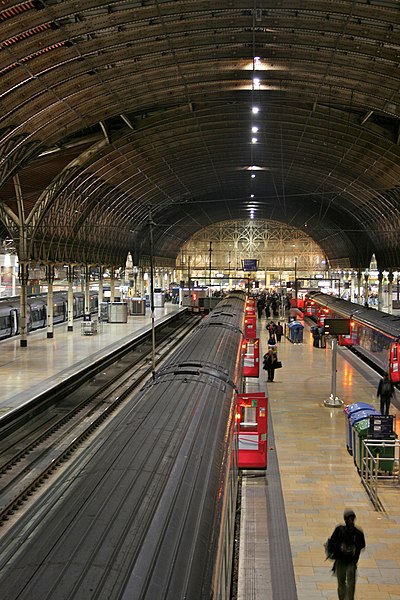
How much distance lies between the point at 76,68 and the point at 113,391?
1253cm

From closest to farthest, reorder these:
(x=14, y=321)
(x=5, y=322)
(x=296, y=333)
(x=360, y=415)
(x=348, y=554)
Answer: (x=348, y=554) < (x=360, y=415) < (x=5, y=322) < (x=296, y=333) < (x=14, y=321)

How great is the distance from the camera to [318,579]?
351 inches

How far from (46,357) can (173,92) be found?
46.7 ft

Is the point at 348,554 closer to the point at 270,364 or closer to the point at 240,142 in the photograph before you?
the point at 270,364

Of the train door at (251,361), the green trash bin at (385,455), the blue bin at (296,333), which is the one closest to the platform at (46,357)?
the train door at (251,361)

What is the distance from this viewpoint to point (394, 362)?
76.1ft

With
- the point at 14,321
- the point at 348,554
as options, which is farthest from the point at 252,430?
the point at 14,321

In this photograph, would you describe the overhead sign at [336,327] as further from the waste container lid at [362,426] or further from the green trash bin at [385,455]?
the green trash bin at [385,455]

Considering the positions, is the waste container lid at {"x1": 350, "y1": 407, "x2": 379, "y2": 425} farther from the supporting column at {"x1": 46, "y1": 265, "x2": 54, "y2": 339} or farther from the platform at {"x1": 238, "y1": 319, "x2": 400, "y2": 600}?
the supporting column at {"x1": 46, "y1": 265, "x2": 54, "y2": 339}

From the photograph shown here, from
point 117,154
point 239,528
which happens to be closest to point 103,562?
point 239,528

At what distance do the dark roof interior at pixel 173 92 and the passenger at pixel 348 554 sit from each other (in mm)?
15409

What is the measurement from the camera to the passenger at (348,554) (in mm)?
7859

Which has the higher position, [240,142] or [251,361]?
[240,142]

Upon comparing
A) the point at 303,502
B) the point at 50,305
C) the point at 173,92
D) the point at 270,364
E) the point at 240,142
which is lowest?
the point at 303,502
